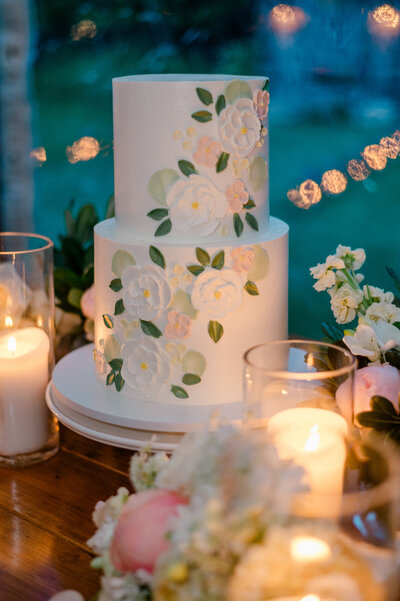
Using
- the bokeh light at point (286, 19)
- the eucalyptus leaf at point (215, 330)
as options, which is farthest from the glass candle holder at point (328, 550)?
the bokeh light at point (286, 19)

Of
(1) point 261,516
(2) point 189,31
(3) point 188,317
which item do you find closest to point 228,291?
(3) point 188,317

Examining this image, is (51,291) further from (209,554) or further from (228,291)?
(209,554)

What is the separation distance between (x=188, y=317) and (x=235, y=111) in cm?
27

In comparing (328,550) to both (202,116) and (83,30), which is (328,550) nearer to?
(202,116)

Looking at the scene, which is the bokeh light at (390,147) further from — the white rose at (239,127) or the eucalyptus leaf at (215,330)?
the eucalyptus leaf at (215,330)

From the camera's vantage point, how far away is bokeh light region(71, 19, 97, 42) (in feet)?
5.16

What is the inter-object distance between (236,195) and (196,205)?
56 mm

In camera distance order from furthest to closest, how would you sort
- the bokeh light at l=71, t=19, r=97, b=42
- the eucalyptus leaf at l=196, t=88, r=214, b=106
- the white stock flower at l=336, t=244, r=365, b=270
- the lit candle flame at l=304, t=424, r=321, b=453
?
the bokeh light at l=71, t=19, r=97, b=42 < the white stock flower at l=336, t=244, r=365, b=270 < the eucalyptus leaf at l=196, t=88, r=214, b=106 < the lit candle flame at l=304, t=424, r=321, b=453

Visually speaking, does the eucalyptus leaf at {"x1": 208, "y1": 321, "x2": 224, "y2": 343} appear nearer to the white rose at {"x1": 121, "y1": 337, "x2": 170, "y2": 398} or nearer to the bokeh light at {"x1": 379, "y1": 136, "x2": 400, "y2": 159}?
the white rose at {"x1": 121, "y1": 337, "x2": 170, "y2": 398}

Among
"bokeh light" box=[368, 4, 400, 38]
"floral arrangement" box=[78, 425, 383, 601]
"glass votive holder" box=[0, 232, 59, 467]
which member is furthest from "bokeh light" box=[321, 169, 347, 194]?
"floral arrangement" box=[78, 425, 383, 601]

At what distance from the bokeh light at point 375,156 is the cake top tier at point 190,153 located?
37 centimetres

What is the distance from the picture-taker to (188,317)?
3.06ft

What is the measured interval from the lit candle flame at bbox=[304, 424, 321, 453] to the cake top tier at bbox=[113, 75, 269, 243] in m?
0.36

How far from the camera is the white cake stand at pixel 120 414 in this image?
2.96ft
